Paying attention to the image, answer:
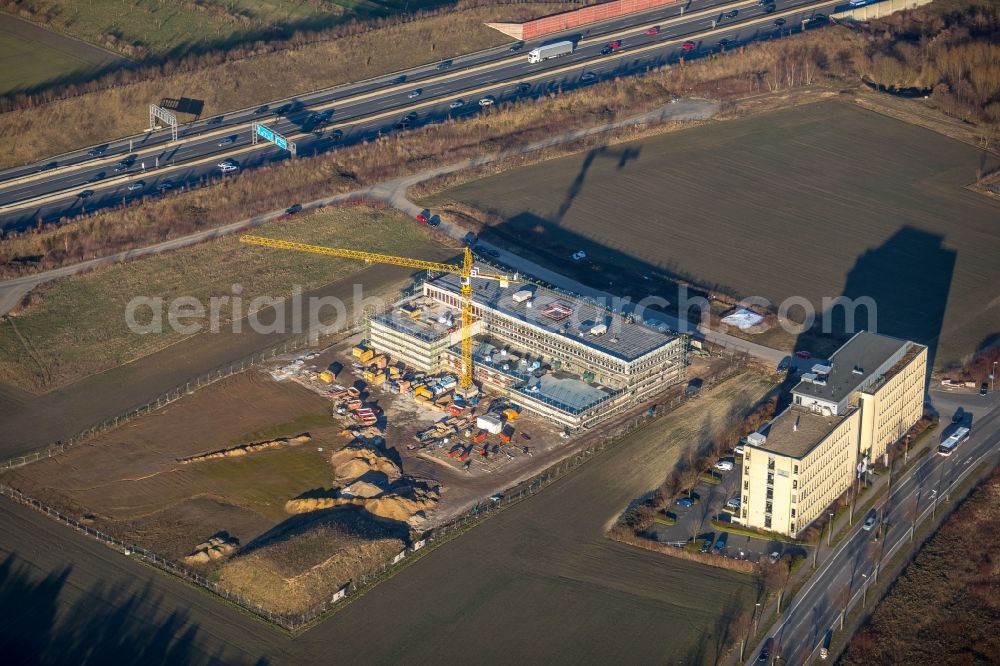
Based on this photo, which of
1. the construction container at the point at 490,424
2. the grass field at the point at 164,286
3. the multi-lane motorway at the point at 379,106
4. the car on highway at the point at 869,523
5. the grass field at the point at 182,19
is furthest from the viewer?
the grass field at the point at 182,19

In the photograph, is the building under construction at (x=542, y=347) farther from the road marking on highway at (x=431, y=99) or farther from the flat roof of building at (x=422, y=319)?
the road marking on highway at (x=431, y=99)

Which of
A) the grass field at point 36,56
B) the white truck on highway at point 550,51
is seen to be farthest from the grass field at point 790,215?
the grass field at point 36,56

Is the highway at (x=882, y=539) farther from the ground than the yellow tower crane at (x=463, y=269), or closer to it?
closer to it

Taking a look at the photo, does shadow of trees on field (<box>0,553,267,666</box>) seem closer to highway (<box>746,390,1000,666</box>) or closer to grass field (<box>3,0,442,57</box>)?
highway (<box>746,390,1000,666</box>)

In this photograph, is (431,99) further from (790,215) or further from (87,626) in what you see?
(87,626)

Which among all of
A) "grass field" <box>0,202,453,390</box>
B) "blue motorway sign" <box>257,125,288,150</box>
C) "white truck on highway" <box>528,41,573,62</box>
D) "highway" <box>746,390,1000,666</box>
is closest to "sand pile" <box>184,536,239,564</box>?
"grass field" <box>0,202,453,390</box>

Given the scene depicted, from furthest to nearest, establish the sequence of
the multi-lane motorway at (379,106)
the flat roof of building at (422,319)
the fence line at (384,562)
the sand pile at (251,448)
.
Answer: the multi-lane motorway at (379,106)
the flat roof of building at (422,319)
the sand pile at (251,448)
the fence line at (384,562)

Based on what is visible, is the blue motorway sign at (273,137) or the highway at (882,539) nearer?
the highway at (882,539)
